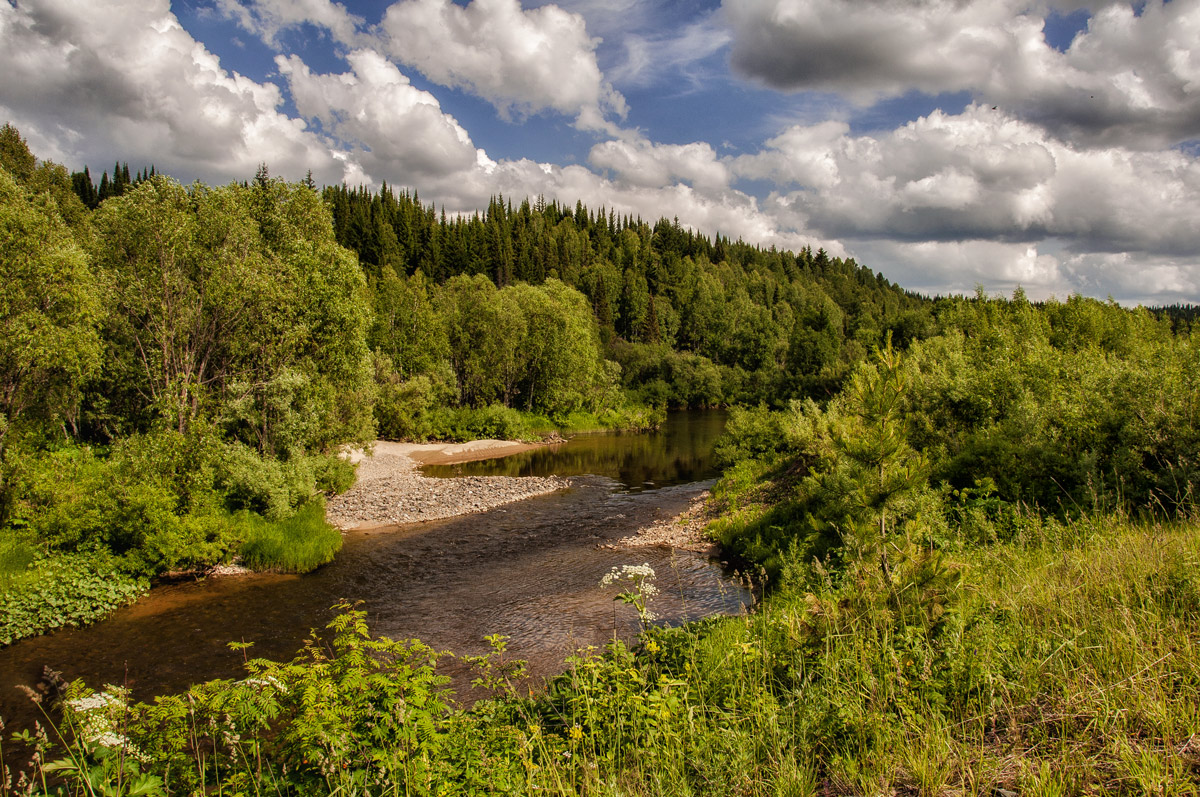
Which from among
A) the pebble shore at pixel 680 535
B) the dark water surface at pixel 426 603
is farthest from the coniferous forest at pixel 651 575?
the dark water surface at pixel 426 603

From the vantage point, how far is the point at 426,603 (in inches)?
658

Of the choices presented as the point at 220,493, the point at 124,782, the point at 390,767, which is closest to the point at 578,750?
the point at 390,767

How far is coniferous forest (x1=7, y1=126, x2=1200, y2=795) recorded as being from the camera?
403 centimetres

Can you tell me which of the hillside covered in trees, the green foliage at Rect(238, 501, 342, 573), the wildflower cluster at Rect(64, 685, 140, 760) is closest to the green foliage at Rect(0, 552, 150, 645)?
the hillside covered in trees

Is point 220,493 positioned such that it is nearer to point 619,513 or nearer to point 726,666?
point 619,513

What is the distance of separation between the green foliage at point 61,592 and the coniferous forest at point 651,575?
7 centimetres

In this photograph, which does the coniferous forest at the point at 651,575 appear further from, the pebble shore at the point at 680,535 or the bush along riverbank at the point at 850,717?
the pebble shore at the point at 680,535

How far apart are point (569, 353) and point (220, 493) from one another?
136ft

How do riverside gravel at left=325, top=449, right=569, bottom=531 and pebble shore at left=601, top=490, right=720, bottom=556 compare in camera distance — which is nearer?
pebble shore at left=601, top=490, right=720, bottom=556

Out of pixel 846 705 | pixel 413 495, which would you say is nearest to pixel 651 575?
pixel 846 705

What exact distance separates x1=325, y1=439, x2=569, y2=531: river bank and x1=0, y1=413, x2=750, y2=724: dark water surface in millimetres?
1705

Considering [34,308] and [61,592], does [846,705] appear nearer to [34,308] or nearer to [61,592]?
[61,592]

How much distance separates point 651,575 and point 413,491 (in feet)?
85.8

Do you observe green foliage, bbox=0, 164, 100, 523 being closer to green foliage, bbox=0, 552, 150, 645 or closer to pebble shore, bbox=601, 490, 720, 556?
green foliage, bbox=0, 552, 150, 645
